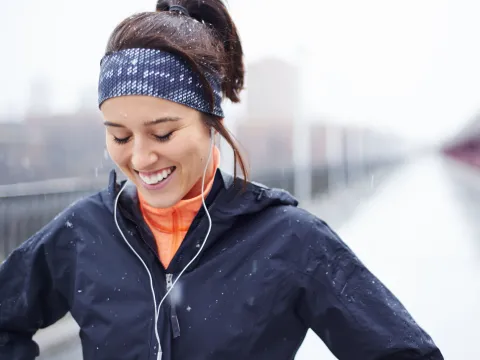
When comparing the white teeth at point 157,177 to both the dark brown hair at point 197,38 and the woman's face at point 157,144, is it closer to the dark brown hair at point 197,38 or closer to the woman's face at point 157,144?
the woman's face at point 157,144

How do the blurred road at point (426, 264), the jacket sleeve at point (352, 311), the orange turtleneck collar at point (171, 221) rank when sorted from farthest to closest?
the blurred road at point (426, 264) < the orange turtleneck collar at point (171, 221) < the jacket sleeve at point (352, 311)

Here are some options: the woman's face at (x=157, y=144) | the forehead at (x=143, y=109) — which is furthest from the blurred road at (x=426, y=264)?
the forehead at (x=143, y=109)

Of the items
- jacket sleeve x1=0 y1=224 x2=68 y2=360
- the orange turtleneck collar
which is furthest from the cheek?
jacket sleeve x1=0 y1=224 x2=68 y2=360

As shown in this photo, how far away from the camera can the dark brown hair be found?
1.11 m

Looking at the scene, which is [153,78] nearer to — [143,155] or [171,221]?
[143,155]

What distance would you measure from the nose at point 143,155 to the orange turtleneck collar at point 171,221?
0.13 m

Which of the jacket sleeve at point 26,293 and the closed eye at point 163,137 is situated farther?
the jacket sleeve at point 26,293

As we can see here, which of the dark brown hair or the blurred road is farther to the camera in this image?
the blurred road

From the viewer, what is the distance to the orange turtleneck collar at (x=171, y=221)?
1.15 metres

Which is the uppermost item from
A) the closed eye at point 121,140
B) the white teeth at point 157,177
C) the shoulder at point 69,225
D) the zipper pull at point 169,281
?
the closed eye at point 121,140

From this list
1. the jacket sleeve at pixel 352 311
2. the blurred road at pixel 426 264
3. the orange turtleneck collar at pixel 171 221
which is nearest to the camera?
the jacket sleeve at pixel 352 311

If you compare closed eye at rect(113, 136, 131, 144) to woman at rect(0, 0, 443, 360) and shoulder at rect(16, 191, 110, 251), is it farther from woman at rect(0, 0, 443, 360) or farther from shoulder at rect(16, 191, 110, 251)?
shoulder at rect(16, 191, 110, 251)

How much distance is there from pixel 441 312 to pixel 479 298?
0.58m

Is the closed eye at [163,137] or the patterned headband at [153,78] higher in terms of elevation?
the patterned headband at [153,78]
